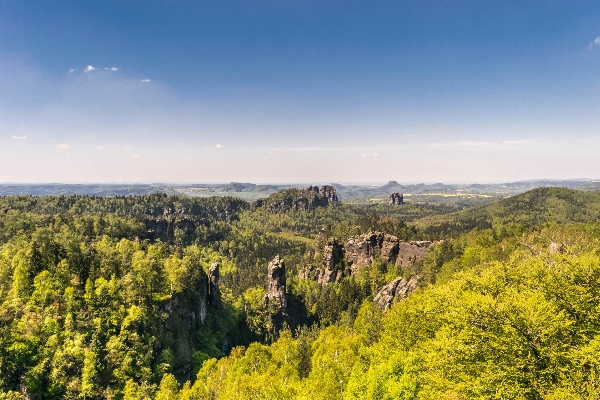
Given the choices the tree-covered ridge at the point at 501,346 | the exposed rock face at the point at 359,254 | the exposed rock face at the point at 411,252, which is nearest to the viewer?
the tree-covered ridge at the point at 501,346

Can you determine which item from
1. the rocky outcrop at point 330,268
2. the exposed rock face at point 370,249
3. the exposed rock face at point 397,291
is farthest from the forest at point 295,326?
the rocky outcrop at point 330,268

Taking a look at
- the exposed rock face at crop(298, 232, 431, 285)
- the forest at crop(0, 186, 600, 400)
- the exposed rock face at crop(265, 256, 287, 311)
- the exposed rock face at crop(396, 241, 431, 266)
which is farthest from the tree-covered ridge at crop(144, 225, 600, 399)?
the exposed rock face at crop(298, 232, 431, 285)

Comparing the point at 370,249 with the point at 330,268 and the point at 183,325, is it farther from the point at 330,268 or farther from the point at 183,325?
the point at 183,325

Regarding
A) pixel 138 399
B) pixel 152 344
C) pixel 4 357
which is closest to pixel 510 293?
pixel 138 399

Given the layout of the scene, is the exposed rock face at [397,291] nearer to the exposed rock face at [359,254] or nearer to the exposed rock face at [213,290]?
the exposed rock face at [359,254]

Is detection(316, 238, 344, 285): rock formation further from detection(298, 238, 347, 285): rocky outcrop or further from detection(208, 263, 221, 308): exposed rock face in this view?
detection(208, 263, 221, 308): exposed rock face
